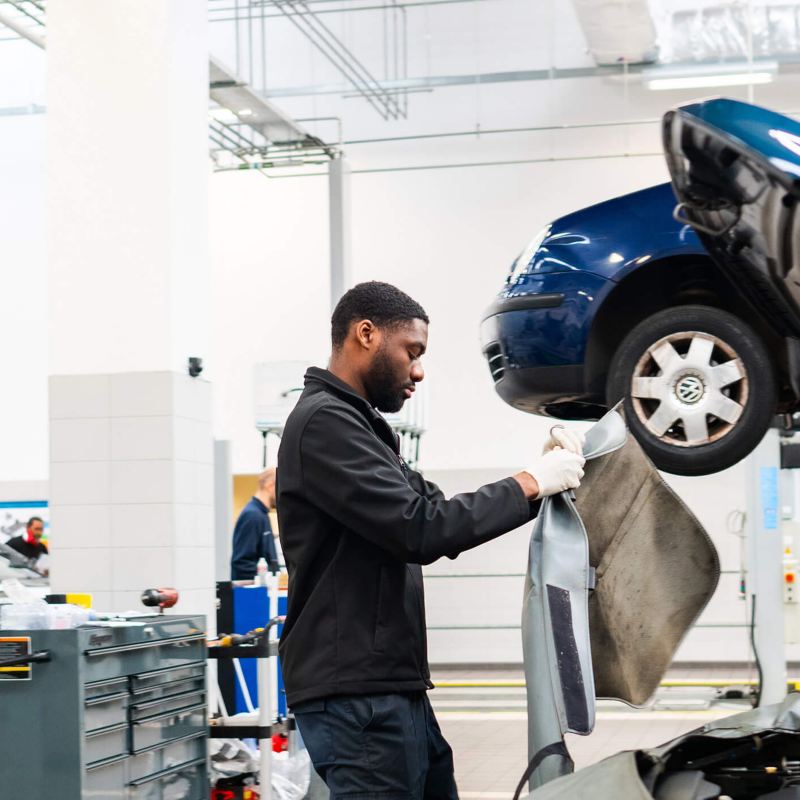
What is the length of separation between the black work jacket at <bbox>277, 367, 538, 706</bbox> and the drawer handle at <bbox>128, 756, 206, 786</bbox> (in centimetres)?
220

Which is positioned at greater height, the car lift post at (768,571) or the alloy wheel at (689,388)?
the alloy wheel at (689,388)

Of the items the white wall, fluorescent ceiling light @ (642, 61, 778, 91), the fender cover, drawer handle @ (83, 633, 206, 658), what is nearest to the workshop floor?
drawer handle @ (83, 633, 206, 658)

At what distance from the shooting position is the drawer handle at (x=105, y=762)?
4.20 m

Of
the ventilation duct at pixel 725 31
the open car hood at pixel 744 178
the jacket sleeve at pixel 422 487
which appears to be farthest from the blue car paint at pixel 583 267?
the ventilation duct at pixel 725 31

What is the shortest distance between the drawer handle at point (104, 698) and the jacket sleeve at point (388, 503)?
204cm

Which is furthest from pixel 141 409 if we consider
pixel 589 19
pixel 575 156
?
pixel 575 156

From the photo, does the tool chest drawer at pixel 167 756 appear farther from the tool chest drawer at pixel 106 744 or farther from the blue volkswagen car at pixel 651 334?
the blue volkswagen car at pixel 651 334

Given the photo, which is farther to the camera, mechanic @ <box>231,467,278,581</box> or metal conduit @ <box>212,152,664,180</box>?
metal conduit @ <box>212,152,664,180</box>

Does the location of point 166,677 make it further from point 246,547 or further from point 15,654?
point 246,547

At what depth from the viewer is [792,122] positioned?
9.43 ft

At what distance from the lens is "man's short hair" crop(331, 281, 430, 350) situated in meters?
2.67

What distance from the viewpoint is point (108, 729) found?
4.36 meters

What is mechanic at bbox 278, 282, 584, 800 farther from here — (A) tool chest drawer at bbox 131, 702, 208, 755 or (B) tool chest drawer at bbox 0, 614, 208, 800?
(A) tool chest drawer at bbox 131, 702, 208, 755

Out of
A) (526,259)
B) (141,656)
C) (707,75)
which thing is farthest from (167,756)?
(707,75)
